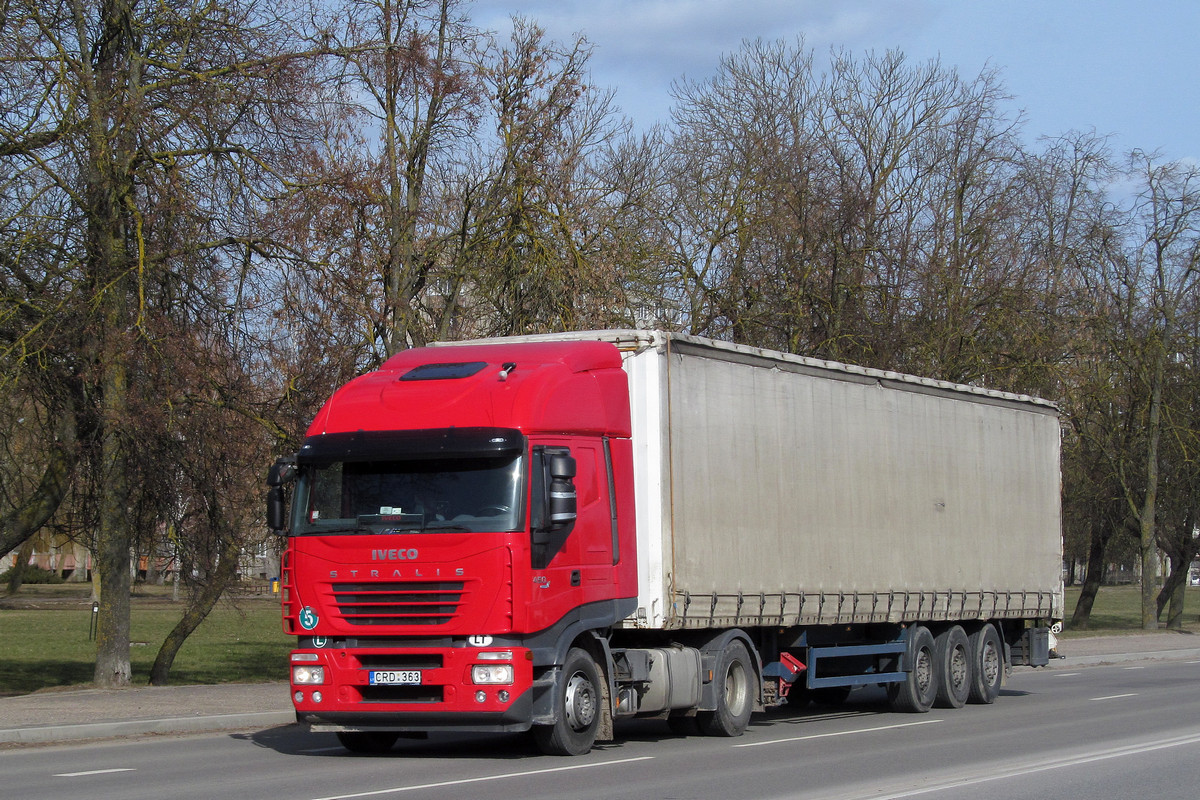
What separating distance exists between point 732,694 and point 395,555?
15.8 feet

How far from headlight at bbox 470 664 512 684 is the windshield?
1.16 m

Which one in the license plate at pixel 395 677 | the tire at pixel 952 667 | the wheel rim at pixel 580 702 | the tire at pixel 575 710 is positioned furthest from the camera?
the tire at pixel 952 667

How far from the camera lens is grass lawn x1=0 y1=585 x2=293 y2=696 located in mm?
27281

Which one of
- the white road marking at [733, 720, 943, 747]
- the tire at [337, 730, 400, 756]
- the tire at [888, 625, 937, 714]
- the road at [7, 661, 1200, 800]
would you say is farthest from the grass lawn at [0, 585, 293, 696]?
the white road marking at [733, 720, 943, 747]

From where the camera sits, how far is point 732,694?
15.2 m

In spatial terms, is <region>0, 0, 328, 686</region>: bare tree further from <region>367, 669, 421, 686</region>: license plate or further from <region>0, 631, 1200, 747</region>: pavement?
<region>367, 669, 421, 686</region>: license plate

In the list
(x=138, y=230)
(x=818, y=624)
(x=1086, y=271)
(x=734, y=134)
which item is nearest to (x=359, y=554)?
(x=818, y=624)

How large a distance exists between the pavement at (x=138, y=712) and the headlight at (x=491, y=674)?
518cm

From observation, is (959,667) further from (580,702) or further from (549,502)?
(549,502)

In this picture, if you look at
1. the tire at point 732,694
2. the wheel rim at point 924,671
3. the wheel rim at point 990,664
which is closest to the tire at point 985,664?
the wheel rim at point 990,664

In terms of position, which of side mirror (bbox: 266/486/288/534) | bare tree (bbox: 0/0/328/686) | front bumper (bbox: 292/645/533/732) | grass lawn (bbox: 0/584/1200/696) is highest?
bare tree (bbox: 0/0/328/686)

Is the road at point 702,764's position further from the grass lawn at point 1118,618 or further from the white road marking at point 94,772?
the grass lawn at point 1118,618

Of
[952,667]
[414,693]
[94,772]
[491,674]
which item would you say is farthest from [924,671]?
[94,772]

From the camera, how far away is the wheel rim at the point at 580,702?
12656mm
